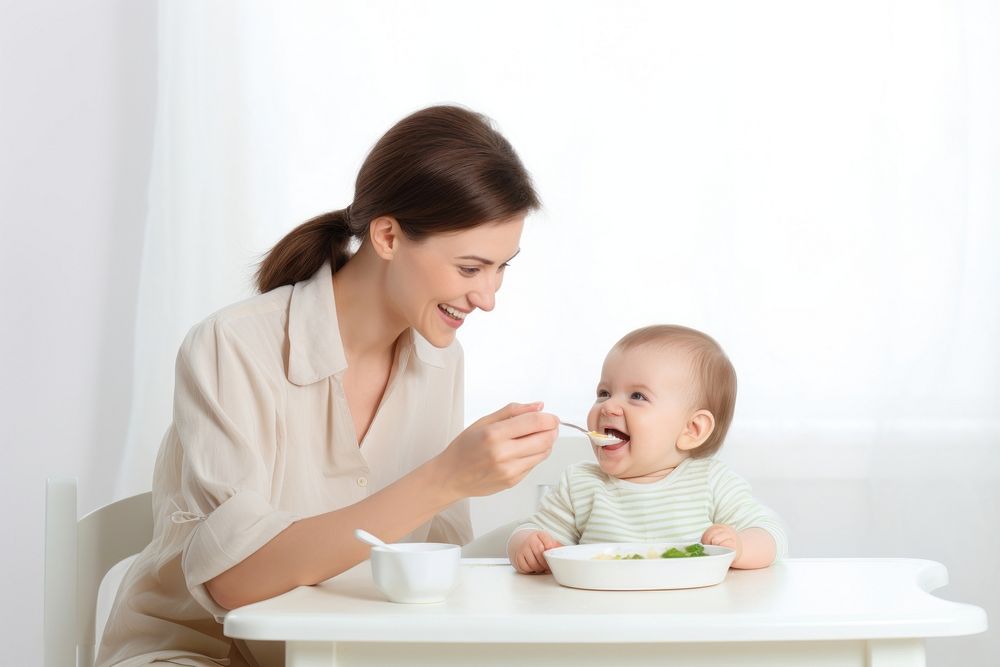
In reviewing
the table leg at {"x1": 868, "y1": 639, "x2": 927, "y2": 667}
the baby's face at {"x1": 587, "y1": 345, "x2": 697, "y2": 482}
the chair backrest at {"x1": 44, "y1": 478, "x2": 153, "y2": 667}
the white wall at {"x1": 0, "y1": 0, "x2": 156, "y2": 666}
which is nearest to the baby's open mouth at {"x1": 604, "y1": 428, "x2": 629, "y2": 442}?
the baby's face at {"x1": 587, "y1": 345, "x2": 697, "y2": 482}

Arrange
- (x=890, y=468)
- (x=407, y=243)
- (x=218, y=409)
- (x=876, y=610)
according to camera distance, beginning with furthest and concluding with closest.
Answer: (x=890, y=468) < (x=407, y=243) < (x=218, y=409) < (x=876, y=610)

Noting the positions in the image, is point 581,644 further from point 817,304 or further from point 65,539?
point 817,304

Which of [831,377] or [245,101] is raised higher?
[245,101]

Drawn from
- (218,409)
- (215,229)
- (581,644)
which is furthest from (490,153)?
(215,229)

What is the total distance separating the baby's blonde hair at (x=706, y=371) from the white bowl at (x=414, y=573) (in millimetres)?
514

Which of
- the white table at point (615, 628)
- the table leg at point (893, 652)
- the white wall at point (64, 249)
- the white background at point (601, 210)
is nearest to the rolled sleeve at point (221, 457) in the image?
the white table at point (615, 628)

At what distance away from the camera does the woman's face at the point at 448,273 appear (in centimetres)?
155

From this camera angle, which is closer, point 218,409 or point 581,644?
point 581,644

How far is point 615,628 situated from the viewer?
3.12ft

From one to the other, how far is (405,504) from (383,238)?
0.50 metres

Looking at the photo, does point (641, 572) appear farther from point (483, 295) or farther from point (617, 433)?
point (483, 295)

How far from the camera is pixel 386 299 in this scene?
1670 mm

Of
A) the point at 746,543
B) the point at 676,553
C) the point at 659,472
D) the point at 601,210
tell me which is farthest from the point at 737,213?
the point at 676,553

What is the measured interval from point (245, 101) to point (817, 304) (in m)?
1.43
